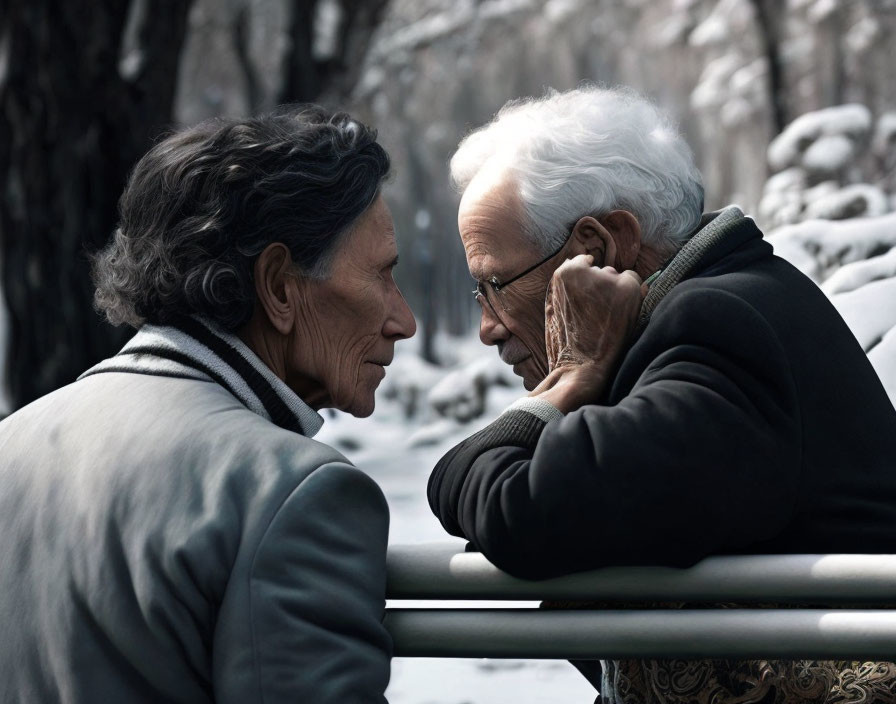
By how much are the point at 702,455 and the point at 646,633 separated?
0.24m

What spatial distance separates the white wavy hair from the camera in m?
2.03

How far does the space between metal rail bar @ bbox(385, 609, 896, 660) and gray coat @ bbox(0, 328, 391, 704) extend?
0.12m

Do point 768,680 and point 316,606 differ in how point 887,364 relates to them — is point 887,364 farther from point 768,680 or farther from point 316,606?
point 316,606

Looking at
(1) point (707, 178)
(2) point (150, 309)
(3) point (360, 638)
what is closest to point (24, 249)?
(2) point (150, 309)

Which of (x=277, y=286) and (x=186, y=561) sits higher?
(x=277, y=286)

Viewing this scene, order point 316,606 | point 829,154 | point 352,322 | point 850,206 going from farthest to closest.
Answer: point 829,154, point 850,206, point 352,322, point 316,606

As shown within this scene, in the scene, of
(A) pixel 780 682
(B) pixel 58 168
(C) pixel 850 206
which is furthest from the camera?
(B) pixel 58 168

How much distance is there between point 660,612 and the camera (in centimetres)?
162

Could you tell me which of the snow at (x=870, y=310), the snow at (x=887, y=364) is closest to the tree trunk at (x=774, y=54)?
the snow at (x=870, y=310)

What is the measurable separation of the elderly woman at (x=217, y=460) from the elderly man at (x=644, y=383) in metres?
0.21

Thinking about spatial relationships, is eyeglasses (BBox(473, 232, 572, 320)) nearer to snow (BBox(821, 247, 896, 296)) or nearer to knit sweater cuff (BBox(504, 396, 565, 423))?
knit sweater cuff (BBox(504, 396, 565, 423))

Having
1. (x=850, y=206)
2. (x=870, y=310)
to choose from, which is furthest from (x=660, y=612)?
(x=850, y=206)

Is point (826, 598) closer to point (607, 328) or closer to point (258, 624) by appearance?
point (607, 328)

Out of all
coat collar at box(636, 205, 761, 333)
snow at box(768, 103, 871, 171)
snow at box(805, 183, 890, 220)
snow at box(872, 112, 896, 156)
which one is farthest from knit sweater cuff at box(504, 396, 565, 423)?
snow at box(872, 112, 896, 156)
